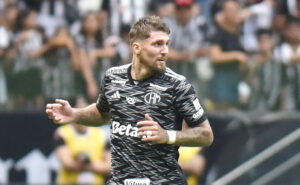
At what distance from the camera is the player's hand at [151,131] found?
270 inches

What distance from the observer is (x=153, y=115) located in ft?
23.9

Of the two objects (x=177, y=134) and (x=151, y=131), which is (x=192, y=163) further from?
(x=151, y=131)

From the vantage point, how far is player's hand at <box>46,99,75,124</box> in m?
7.67

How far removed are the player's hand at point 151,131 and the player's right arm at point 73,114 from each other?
1.01 m

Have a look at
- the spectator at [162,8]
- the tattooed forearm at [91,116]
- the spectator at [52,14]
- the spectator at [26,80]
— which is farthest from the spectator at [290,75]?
the tattooed forearm at [91,116]

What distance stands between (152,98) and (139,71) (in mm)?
278

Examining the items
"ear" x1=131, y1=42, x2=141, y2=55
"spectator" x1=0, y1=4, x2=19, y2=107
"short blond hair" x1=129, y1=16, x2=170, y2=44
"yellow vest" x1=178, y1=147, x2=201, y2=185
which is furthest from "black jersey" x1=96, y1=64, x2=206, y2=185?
"spectator" x1=0, y1=4, x2=19, y2=107

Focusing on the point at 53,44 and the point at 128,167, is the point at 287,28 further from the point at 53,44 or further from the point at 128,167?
the point at 128,167

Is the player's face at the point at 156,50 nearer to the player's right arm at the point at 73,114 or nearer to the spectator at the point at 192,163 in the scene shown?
the player's right arm at the point at 73,114

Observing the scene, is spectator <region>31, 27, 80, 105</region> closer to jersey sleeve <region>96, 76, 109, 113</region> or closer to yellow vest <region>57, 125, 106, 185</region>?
yellow vest <region>57, 125, 106, 185</region>

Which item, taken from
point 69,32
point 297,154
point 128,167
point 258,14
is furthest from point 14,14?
point 128,167

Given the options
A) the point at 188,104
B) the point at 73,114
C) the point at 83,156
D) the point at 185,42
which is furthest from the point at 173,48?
the point at 188,104

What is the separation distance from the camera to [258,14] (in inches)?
551

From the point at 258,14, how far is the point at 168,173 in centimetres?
713
